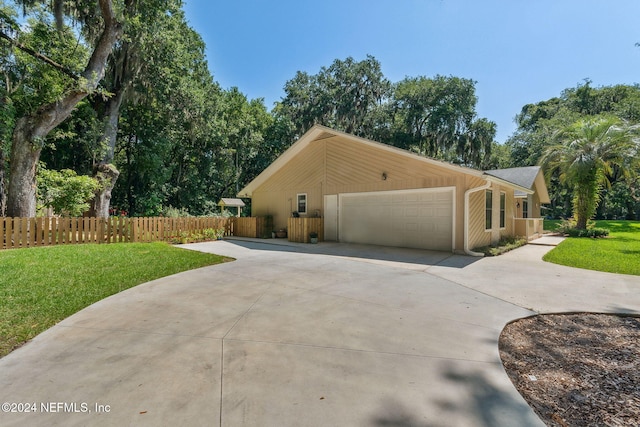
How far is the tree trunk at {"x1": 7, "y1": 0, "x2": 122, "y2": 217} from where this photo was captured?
396 inches

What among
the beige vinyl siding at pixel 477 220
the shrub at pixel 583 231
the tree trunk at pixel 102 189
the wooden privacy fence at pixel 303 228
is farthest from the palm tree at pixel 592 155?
the tree trunk at pixel 102 189

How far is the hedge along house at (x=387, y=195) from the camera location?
911 centimetres

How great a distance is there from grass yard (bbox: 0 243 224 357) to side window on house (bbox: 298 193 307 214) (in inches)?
245

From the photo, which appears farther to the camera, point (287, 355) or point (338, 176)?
point (338, 176)

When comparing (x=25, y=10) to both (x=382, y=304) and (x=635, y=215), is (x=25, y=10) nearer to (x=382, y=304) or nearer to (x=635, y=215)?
(x=382, y=304)

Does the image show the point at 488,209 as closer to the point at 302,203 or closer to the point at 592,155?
the point at 302,203

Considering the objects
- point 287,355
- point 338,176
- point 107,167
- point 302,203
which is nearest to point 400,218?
point 338,176

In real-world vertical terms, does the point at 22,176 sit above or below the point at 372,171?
below

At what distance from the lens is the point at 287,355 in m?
2.68

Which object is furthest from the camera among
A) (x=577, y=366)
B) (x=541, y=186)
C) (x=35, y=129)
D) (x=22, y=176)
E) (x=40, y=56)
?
(x=541, y=186)

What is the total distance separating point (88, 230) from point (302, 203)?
816 cm

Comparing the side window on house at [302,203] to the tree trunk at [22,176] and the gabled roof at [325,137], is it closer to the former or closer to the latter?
the gabled roof at [325,137]

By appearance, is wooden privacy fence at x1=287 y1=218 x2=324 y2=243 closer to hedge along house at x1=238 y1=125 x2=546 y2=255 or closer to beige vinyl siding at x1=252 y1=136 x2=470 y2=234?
hedge along house at x1=238 y1=125 x2=546 y2=255

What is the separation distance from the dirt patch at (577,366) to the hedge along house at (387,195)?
213 inches
